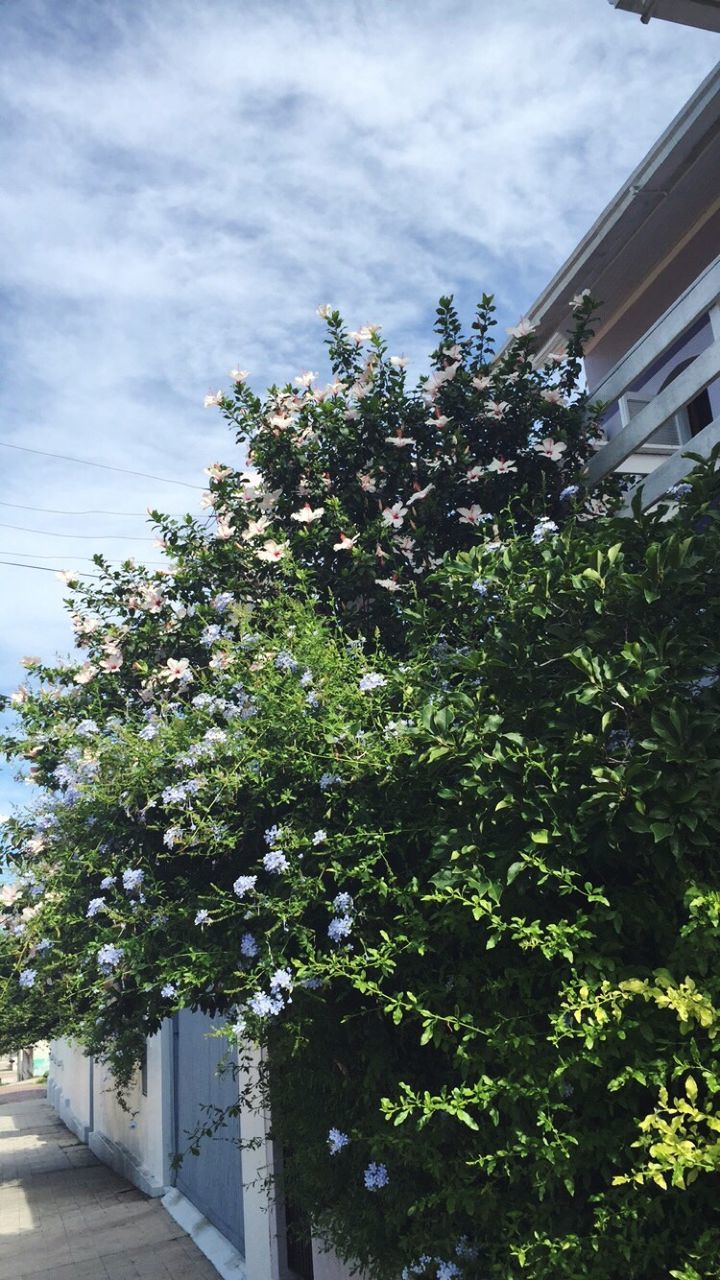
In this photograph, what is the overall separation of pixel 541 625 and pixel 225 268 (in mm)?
4265

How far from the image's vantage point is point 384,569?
5.80 metres

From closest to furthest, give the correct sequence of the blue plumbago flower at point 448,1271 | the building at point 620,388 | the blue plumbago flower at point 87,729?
the blue plumbago flower at point 448,1271
the blue plumbago flower at point 87,729
the building at point 620,388

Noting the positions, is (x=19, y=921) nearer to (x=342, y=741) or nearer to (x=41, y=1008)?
(x=41, y=1008)

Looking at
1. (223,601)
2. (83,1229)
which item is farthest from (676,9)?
(83,1229)

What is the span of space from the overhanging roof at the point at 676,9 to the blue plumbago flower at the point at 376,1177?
565cm

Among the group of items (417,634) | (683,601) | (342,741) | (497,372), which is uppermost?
(497,372)

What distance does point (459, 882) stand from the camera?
2967mm

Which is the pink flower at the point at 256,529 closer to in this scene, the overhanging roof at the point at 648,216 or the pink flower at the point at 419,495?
the pink flower at the point at 419,495

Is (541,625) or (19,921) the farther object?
(19,921)

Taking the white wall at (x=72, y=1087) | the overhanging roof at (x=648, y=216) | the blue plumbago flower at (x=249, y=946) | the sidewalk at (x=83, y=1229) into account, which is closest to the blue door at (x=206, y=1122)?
the sidewalk at (x=83, y=1229)

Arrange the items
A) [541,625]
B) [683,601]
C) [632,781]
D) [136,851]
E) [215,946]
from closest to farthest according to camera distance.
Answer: [632,781]
[683,601]
[541,625]
[215,946]
[136,851]

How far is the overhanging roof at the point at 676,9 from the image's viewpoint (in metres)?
5.10

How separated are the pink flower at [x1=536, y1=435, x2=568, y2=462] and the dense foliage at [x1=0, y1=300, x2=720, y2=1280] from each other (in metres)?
0.02

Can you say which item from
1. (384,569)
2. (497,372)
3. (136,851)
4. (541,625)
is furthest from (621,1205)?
(497,372)
